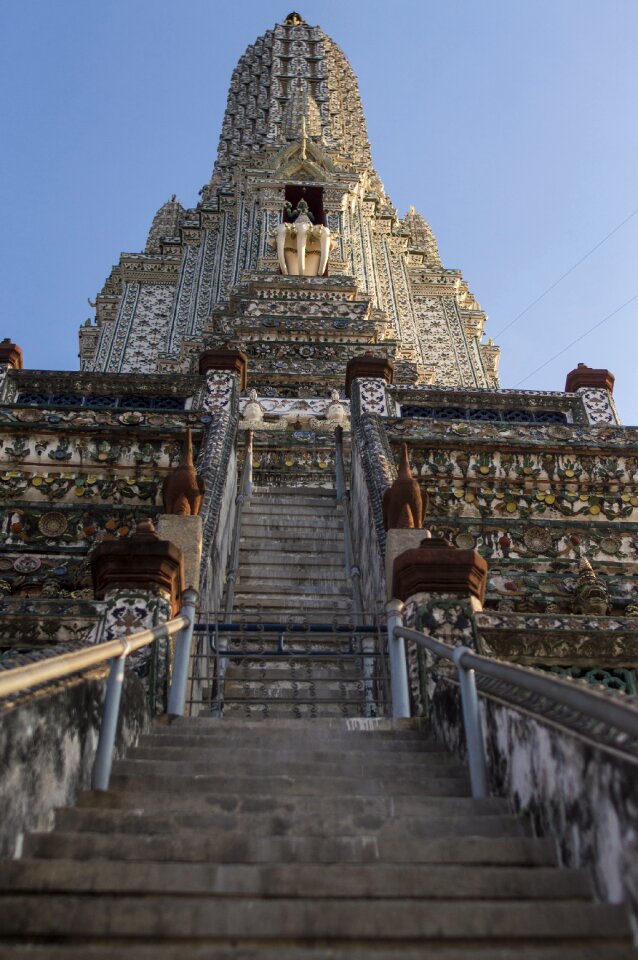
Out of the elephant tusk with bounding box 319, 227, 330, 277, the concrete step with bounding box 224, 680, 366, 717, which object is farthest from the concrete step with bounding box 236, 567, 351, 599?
the elephant tusk with bounding box 319, 227, 330, 277

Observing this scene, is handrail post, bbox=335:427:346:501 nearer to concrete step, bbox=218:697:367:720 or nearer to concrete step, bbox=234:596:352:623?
concrete step, bbox=234:596:352:623

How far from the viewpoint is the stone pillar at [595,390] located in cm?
988

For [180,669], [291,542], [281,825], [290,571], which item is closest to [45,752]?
[281,825]

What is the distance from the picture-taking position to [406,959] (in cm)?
218

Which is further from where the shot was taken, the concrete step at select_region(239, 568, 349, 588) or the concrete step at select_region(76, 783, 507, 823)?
the concrete step at select_region(239, 568, 349, 588)

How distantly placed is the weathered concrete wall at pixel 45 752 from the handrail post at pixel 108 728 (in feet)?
0.14

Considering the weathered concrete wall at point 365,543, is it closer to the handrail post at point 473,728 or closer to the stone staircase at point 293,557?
the stone staircase at point 293,557

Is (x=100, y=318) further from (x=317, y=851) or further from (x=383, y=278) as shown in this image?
(x=317, y=851)

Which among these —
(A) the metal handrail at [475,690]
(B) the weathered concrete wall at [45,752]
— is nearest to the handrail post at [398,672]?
(A) the metal handrail at [475,690]

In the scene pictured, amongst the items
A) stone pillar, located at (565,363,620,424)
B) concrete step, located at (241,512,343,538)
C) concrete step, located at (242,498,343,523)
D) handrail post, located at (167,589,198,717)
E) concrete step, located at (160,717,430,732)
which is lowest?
concrete step, located at (160,717,430,732)

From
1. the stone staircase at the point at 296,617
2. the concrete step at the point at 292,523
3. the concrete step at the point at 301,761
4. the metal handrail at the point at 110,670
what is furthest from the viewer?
the concrete step at the point at 292,523

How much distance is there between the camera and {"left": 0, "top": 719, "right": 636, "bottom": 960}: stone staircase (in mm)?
2330

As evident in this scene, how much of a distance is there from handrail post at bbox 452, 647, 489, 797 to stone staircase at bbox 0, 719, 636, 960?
127 millimetres

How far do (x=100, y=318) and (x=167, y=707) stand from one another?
85.3 ft
